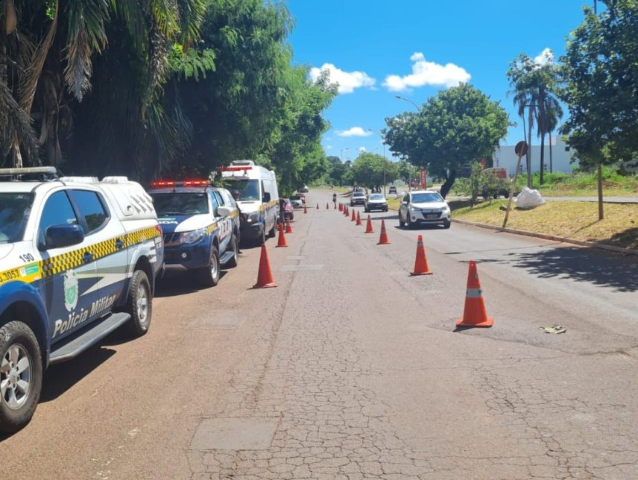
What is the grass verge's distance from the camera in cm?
1703

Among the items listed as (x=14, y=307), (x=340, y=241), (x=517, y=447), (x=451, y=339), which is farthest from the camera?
(x=340, y=241)

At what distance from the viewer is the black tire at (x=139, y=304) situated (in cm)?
730

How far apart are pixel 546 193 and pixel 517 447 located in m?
48.3

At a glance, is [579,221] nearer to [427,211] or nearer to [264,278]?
[427,211]

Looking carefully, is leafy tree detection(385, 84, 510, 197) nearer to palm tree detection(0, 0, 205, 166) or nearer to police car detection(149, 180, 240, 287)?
police car detection(149, 180, 240, 287)

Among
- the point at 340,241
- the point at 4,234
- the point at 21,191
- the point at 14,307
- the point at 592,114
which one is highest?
the point at 592,114

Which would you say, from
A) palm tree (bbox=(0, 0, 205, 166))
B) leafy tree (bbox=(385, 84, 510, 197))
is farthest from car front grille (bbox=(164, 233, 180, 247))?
leafy tree (bbox=(385, 84, 510, 197))

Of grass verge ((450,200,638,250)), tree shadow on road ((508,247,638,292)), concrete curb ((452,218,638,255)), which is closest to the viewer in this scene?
tree shadow on road ((508,247,638,292))

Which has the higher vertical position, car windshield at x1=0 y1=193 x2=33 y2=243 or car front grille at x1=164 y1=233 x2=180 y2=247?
car windshield at x1=0 y1=193 x2=33 y2=243

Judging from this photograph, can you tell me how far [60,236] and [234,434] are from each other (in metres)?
2.23

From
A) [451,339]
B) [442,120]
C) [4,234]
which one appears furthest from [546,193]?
[4,234]

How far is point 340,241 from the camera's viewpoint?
71.2 ft

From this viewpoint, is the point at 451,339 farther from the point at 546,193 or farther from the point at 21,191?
the point at 546,193

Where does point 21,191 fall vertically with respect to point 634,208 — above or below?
above
